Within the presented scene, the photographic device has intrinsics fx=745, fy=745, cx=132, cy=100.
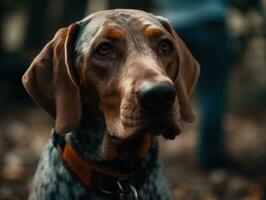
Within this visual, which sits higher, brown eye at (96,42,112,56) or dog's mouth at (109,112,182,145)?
brown eye at (96,42,112,56)

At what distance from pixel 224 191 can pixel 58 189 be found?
3117 millimetres

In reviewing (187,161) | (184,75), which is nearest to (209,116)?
(187,161)

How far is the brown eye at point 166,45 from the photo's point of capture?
15.2 ft

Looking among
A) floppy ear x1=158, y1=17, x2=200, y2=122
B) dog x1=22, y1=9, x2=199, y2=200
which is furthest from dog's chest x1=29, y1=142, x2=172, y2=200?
floppy ear x1=158, y1=17, x2=200, y2=122

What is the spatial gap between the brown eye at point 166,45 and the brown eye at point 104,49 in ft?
1.10

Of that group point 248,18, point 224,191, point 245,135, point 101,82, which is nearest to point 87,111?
point 101,82

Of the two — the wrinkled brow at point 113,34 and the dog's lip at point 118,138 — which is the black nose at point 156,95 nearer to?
the dog's lip at point 118,138

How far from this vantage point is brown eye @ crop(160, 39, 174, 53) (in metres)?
4.63

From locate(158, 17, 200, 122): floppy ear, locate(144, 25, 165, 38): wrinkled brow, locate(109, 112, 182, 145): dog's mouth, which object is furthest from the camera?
locate(158, 17, 200, 122): floppy ear

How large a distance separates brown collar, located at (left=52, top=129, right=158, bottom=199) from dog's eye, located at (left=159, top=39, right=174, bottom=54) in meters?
0.79

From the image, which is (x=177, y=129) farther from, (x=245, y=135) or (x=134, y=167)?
(x=245, y=135)

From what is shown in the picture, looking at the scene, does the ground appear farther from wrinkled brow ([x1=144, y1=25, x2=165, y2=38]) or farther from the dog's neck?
wrinkled brow ([x1=144, y1=25, x2=165, y2=38])

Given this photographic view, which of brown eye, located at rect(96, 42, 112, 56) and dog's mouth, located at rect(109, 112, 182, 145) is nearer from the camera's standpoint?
dog's mouth, located at rect(109, 112, 182, 145)

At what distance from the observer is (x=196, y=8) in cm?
761
